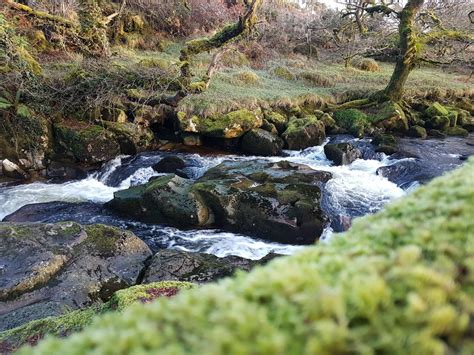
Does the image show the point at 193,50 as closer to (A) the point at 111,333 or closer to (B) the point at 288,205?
(B) the point at 288,205

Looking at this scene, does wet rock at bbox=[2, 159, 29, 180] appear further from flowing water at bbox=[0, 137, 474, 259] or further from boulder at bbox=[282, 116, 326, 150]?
boulder at bbox=[282, 116, 326, 150]

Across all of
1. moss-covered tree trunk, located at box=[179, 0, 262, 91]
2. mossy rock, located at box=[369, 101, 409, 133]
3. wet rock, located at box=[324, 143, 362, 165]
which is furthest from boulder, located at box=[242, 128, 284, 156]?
mossy rock, located at box=[369, 101, 409, 133]

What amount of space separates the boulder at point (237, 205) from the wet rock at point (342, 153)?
299 centimetres

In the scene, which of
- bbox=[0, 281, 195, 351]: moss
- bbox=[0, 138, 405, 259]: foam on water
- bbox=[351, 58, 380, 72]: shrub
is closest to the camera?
bbox=[0, 281, 195, 351]: moss

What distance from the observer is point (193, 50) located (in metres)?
14.7

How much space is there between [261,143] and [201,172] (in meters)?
2.75

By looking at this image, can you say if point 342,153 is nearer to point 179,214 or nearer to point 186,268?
point 179,214

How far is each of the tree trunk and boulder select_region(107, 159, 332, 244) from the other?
9.19 m

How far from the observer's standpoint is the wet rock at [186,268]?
640 centimetres

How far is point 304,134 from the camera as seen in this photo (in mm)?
14070

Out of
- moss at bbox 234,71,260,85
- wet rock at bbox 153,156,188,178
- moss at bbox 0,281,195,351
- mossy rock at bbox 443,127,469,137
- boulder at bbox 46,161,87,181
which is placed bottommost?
boulder at bbox 46,161,87,181

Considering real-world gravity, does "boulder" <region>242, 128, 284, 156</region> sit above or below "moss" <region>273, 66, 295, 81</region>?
below

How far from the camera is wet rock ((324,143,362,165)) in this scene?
12.5 m

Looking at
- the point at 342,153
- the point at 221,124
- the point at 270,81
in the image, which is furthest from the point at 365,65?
the point at 221,124
